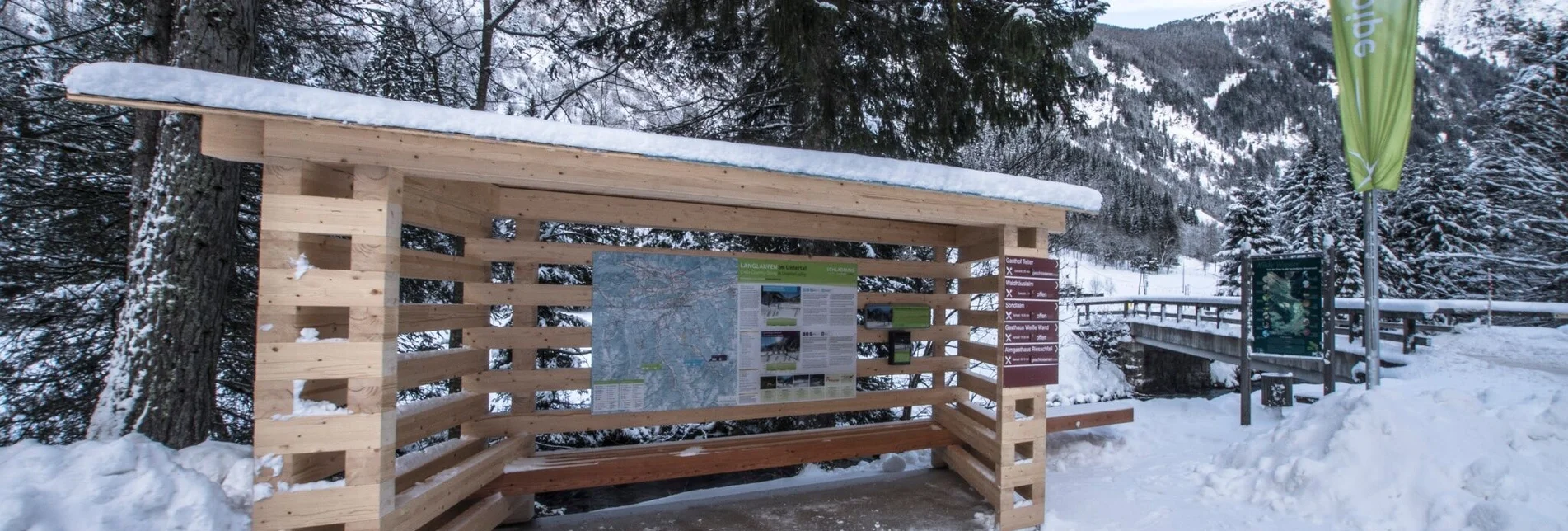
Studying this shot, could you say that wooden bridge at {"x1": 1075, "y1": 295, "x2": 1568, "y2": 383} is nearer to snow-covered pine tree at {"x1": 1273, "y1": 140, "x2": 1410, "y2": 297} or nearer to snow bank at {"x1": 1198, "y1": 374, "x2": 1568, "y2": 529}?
snow bank at {"x1": 1198, "y1": 374, "x2": 1568, "y2": 529}

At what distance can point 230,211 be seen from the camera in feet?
12.1

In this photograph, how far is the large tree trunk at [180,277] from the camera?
11.1 ft

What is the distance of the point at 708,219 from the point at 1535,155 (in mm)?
18921

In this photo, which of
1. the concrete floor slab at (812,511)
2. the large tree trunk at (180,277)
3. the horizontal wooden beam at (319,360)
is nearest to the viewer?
the horizontal wooden beam at (319,360)

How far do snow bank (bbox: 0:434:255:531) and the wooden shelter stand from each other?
285mm

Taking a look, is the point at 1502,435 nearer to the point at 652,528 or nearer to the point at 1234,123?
the point at 652,528

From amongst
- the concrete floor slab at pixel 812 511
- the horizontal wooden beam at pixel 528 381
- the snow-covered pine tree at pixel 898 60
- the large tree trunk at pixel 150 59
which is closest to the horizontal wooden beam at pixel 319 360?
the horizontal wooden beam at pixel 528 381

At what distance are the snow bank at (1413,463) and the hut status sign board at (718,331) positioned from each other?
2.94m

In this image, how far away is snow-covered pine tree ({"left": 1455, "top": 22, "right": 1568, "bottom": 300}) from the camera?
13.4m

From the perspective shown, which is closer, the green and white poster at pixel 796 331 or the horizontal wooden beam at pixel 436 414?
the horizontal wooden beam at pixel 436 414

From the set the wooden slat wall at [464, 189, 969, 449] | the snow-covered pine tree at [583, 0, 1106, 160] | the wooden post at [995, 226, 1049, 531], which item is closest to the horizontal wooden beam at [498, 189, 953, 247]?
the wooden slat wall at [464, 189, 969, 449]

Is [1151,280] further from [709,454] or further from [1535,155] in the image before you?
[709,454]

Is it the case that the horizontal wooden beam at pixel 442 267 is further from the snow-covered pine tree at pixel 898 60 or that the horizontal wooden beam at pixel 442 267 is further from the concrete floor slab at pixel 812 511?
the snow-covered pine tree at pixel 898 60

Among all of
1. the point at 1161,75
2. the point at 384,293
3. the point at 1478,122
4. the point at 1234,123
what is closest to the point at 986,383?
the point at 384,293
